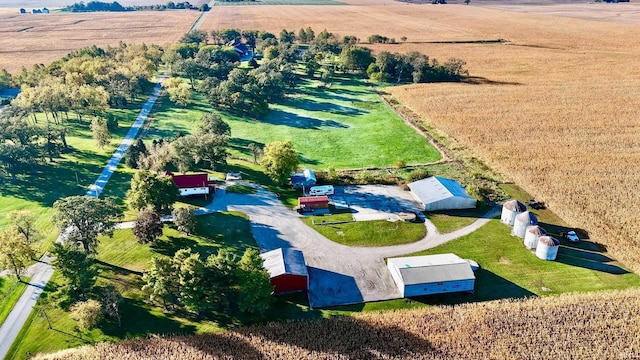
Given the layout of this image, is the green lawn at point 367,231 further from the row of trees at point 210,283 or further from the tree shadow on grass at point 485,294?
the row of trees at point 210,283

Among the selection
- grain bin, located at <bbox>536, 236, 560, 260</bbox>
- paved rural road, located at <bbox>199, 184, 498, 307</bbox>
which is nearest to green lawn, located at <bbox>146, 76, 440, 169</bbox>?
A: paved rural road, located at <bbox>199, 184, 498, 307</bbox>

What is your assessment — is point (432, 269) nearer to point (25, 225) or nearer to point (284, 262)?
point (284, 262)

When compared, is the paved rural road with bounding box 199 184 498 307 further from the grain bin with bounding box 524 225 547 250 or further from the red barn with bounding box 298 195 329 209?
the grain bin with bounding box 524 225 547 250

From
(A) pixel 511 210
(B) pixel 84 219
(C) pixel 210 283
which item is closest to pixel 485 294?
(A) pixel 511 210

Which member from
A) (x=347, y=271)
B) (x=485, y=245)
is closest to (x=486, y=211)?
(x=485, y=245)

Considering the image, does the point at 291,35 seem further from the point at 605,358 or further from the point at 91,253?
the point at 605,358

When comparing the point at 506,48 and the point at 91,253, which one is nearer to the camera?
the point at 91,253

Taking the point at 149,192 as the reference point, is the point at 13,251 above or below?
below

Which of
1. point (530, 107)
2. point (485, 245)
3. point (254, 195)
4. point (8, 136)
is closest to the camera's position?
point (485, 245)
